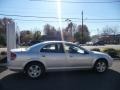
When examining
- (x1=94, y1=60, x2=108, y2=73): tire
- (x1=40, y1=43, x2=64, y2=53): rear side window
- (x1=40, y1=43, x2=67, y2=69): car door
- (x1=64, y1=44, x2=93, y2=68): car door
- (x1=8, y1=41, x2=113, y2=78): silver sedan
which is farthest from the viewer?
(x1=94, y1=60, x2=108, y2=73): tire

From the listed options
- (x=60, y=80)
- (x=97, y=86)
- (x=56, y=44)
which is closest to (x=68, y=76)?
(x=60, y=80)

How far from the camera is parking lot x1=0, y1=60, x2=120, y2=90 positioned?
7.87m

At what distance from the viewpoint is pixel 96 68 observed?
10430mm

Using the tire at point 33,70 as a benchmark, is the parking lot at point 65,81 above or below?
below

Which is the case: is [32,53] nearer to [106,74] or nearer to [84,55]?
[84,55]

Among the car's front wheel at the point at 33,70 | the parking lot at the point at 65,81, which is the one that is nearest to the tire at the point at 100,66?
the parking lot at the point at 65,81

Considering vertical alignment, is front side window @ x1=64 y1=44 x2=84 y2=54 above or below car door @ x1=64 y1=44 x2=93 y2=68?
above

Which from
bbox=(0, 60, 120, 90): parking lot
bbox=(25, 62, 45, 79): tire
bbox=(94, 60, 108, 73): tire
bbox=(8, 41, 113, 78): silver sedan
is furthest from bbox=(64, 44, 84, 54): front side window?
bbox=(25, 62, 45, 79): tire

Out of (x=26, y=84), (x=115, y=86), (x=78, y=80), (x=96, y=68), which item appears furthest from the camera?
(x=96, y=68)

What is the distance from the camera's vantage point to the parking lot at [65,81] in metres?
7.87

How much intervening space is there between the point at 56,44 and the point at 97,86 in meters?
2.79

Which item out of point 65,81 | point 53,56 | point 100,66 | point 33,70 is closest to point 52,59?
point 53,56

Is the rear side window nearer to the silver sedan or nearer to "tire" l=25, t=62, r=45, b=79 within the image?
the silver sedan

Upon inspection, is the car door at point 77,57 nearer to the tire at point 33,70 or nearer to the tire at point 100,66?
the tire at point 100,66
